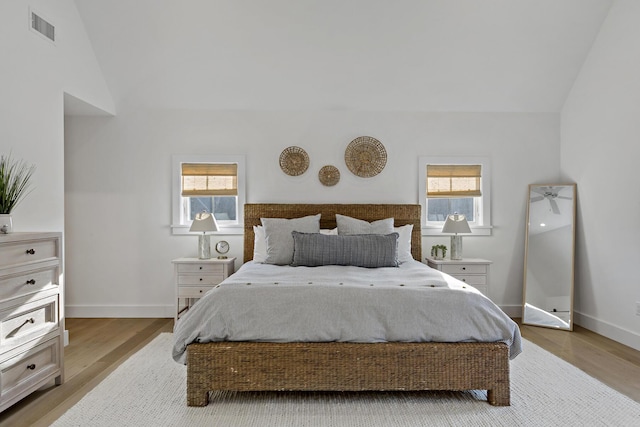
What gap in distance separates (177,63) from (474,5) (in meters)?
2.93

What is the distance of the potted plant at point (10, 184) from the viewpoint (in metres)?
2.77

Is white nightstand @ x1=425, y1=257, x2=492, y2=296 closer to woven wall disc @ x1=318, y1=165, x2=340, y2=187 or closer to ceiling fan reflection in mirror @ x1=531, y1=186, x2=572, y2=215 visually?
ceiling fan reflection in mirror @ x1=531, y1=186, x2=572, y2=215

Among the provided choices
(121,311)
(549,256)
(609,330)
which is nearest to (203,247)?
(121,311)

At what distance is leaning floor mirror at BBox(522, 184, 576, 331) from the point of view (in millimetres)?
4613

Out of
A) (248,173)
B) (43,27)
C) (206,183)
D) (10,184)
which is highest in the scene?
(43,27)

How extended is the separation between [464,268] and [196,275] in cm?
275

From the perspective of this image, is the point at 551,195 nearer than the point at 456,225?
No

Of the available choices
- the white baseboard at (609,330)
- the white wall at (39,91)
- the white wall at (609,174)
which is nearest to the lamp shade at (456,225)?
the white wall at (609,174)

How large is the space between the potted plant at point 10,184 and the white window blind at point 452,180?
3869 millimetres

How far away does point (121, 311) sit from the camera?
4.94 meters

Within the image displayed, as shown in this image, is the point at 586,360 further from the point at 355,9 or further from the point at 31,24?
the point at 31,24

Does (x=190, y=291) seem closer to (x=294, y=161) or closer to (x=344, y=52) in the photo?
(x=294, y=161)

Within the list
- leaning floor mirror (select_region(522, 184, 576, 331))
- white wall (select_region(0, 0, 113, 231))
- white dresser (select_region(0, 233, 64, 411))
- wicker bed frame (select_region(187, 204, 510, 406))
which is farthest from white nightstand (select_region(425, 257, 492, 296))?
white wall (select_region(0, 0, 113, 231))

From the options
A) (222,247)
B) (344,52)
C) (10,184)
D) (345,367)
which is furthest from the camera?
(222,247)
